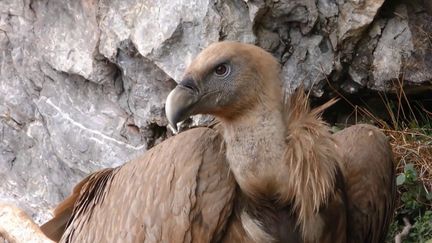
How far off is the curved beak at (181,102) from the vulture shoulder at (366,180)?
3.33 feet

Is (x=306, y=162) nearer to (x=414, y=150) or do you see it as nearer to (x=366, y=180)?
(x=366, y=180)

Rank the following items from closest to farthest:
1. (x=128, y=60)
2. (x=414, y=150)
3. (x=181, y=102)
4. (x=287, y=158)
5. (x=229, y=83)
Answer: (x=181, y=102), (x=229, y=83), (x=287, y=158), (x=128, y=60), (x=414, y=150)

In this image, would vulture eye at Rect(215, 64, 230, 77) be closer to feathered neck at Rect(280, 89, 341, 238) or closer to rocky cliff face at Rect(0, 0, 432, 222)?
→ feathered neck at Rect(280, 89, 341, 238)

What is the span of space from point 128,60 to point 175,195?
192 cm

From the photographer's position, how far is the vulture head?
426 centimetres

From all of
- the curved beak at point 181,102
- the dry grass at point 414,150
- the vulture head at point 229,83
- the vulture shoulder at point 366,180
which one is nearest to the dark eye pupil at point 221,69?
the vulture head at point 229,83

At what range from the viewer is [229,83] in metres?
4.34

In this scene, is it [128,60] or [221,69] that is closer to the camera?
[221,69]

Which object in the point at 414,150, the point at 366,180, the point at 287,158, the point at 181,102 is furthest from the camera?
the point at 414,150

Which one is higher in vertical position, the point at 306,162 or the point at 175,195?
the point at 175,195

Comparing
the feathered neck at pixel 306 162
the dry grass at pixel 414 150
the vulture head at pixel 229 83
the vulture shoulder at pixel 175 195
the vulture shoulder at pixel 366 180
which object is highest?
the vulture head at pixel 229 83

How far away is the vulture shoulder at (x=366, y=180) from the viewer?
505cm

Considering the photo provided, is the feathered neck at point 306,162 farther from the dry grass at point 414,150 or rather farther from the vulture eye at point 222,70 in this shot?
the dry grass at point 414,150

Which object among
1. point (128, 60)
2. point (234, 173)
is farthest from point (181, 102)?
point (128, 60)
